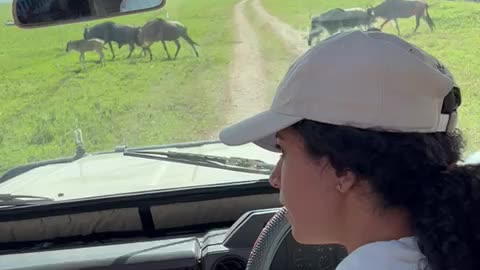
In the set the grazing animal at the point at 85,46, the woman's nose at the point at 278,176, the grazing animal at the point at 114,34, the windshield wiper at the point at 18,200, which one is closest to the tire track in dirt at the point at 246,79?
the grazing animal at the point at 114,34

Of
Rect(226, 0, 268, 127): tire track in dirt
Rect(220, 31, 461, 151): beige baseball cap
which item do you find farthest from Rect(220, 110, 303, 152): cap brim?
Rect(226, 0, 268, 127): tire track in dirt

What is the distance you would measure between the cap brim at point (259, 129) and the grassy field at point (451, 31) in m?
1.35

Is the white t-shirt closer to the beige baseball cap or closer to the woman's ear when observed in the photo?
the woman's ear

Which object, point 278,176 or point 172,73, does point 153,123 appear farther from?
point 278,176

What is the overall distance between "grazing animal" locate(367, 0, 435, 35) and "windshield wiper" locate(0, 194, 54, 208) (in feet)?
4.74

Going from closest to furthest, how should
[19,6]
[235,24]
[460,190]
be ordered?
[460,190]
[19,6]
[235,24]

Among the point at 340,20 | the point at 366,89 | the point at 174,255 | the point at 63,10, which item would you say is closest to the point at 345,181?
the point at 366,89

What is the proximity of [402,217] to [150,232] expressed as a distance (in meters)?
1.83

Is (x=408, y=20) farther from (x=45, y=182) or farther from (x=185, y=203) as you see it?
(x=45, y=182)

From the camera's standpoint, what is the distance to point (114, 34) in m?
3.38

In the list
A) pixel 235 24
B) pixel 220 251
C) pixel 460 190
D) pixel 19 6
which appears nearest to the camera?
pixel 460 190

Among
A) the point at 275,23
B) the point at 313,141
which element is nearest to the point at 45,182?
the point at 275,23

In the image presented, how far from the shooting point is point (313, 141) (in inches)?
74.5

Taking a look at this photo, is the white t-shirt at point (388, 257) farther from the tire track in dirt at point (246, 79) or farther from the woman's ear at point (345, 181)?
the tire track in dirt at point (246, 79)
